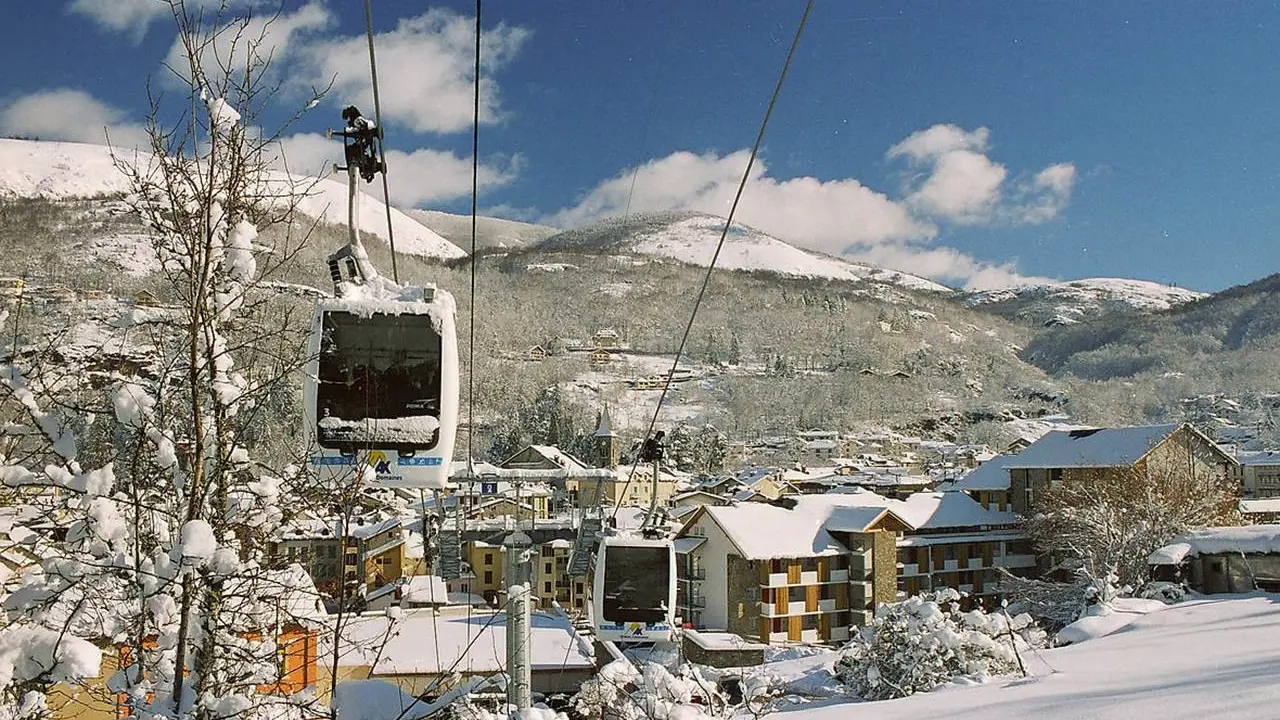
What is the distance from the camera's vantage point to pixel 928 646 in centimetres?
1066

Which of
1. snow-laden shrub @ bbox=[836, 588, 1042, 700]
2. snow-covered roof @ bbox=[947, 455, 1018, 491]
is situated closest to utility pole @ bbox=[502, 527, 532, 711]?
snow-laden shrub @ bbox=[836, 588, 1042, 700]

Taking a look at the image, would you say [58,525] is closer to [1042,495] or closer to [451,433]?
[451,433]

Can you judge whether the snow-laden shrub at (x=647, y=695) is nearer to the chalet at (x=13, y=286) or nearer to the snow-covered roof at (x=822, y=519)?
the chalet at (x=13, y=286)

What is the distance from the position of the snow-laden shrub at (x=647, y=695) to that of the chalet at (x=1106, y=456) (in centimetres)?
3454

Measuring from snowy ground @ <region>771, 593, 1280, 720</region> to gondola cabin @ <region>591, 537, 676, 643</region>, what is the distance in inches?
197

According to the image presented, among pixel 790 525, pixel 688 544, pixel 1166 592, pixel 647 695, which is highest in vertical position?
pixel 647 695

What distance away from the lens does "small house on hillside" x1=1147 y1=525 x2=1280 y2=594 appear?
57.8 feet

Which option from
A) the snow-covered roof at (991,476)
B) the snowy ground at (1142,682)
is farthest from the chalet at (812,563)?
the snowy ground at (1142,682)

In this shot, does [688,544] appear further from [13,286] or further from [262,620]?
[13,286]

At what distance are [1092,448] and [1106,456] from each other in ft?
4.47

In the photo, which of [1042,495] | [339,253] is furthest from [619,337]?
[339,253]

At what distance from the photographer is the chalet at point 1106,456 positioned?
39.0 m

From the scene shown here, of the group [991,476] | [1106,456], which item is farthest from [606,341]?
[1106,456]

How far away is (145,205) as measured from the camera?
3992mm
